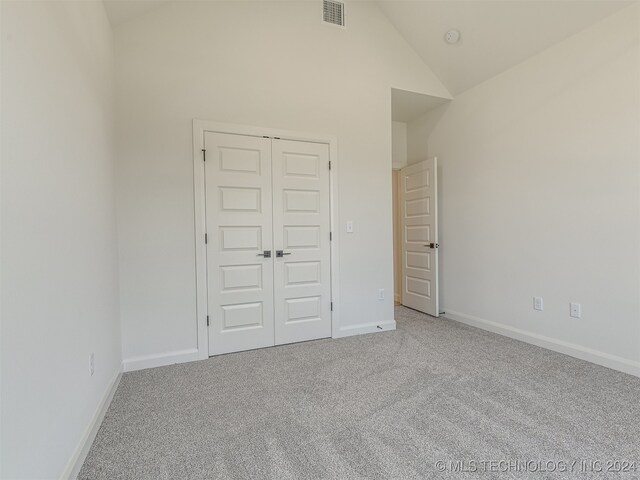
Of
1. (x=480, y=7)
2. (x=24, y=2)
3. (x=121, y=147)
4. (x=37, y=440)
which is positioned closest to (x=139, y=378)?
(x=37, y=440)

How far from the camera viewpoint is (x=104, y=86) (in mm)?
2180

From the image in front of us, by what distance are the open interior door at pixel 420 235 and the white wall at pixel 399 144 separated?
25cm

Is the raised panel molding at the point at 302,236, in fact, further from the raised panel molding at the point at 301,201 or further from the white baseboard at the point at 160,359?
the white baseboard at the point at 160,359

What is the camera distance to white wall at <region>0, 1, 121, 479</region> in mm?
978

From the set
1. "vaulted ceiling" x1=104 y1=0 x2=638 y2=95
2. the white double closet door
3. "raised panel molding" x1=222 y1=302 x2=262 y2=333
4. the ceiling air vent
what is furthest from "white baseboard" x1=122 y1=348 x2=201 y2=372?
the ceiling air vent

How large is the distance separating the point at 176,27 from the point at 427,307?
3.96 m

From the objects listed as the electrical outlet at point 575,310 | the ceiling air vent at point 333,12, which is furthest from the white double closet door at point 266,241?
the electrical outlet at point 575,310

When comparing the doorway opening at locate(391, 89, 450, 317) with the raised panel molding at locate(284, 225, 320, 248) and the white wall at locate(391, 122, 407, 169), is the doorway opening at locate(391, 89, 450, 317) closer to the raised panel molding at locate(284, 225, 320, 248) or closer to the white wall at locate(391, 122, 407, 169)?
the white wall at locate(391, 122, 407, 169)

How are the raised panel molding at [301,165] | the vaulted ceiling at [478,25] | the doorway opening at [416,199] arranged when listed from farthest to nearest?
the doorway opening at [416,199], the raised panel molding at [301,165], the vaulted ceiling at [478,25]

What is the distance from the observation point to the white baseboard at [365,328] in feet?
10.6

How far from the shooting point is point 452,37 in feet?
10.4

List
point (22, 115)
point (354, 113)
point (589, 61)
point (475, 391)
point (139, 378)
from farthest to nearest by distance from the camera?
point (354, 113) → point (589, 61) → point (139, 378) → point (475, 391) → point (22, 115)

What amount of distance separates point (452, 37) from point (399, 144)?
5.19 feet

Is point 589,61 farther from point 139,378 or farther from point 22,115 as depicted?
point 139,378
